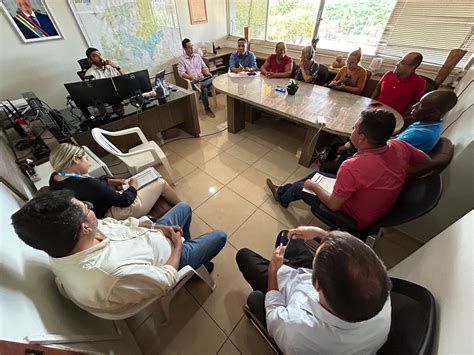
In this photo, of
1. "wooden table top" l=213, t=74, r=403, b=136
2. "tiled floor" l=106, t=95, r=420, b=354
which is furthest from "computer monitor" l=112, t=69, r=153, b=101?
"wooden table top" l=213, t=74, r=403, b=136

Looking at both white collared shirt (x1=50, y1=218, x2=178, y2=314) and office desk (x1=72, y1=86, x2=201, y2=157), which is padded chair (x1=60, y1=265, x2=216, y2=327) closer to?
white collared shirt (x1=50, y1=218, x2=178, y2=314)

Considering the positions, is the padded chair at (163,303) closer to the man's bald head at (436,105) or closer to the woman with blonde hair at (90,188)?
the woman with blonde hair at (90,188)

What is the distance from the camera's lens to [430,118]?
4.54 feet

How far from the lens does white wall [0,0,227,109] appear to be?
2.41 metres

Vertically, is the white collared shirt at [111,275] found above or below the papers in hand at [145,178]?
above

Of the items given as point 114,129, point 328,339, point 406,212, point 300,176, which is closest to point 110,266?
point 328,339

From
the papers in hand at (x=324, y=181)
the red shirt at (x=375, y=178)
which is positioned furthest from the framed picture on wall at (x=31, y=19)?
the red shirt at (x=375, y=178)

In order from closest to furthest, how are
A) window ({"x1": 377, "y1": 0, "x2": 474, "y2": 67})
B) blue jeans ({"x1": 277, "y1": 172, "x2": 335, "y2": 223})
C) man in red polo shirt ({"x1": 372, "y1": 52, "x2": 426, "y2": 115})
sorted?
blue jeans ({"x1": 277, "y1": 172, "x2": 335, "y2": 223}) → man in red polo shirt ({"x1": 372, "y1": 52, "x2": 426, "y2": 115}) → window ({"x1": 377, "y1": 0, "x2": 474, "y2": 67})

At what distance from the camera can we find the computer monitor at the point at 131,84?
7.20 ft

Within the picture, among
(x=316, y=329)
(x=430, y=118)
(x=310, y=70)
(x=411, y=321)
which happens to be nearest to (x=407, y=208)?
(x=411, y=321)

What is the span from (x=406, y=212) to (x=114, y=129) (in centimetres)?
268

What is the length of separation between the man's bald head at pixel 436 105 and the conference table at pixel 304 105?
446 millimetres

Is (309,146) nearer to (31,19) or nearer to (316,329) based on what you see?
(316,329)

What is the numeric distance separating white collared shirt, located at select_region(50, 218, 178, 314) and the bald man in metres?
1.79
